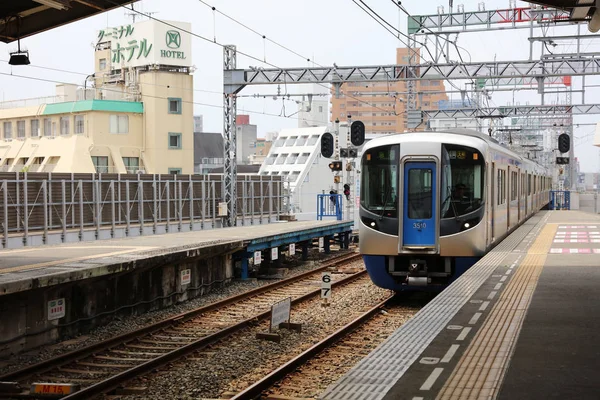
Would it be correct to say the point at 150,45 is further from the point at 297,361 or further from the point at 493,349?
the point at 493,349

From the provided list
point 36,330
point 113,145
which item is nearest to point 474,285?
point 36,330

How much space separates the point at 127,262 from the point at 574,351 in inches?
310

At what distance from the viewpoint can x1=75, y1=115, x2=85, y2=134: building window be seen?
157 feet

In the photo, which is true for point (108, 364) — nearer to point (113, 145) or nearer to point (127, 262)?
point (127, 262)

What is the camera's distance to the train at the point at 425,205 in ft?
43.0

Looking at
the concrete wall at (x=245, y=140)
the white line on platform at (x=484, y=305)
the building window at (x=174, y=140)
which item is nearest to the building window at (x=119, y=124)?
the building window at (x=174, y=140)

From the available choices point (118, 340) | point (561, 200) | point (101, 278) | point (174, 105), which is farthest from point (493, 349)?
point (174, 105)

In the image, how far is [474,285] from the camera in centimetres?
1073

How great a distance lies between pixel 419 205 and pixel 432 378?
7458mm

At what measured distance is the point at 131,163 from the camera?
49500mm

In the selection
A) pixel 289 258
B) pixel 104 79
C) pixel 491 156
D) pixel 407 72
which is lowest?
pixel 289 258

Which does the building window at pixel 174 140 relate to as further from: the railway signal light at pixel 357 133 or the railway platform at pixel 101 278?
the railway platform at pixel 101 278

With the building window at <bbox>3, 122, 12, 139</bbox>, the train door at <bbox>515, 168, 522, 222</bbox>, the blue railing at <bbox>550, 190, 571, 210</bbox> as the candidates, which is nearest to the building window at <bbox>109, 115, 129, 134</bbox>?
the building window at <bbox>3, 122, 12, 139</bbox>

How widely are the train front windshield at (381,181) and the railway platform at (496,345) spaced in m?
1.98
